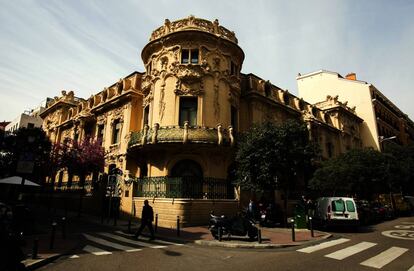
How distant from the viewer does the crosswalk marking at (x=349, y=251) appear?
8320mm

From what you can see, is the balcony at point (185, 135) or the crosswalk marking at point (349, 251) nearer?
the crosswalk marking at point (349, 251)

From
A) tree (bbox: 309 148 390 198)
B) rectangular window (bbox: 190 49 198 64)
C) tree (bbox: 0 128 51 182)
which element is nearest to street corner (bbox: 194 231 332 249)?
tree (bbox: 309 148 390 198)

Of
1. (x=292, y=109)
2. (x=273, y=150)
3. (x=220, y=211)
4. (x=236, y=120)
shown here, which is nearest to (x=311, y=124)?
(x=292, y=109)

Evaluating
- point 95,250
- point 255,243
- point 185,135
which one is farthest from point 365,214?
point 95,250

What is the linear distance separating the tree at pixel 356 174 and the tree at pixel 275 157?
7.69m

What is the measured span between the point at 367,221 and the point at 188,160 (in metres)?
13.4

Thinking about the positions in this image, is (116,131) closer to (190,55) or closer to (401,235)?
(190,55)

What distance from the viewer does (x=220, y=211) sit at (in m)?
16.0

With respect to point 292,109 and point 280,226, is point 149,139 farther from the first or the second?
point 292,109

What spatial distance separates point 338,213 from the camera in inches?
568

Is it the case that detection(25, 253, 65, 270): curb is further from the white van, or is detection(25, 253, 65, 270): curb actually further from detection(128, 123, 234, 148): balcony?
the white van

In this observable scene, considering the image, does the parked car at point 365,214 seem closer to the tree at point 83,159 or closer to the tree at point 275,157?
the tree at point 275,157

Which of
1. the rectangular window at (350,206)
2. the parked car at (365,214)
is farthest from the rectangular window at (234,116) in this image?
the parked car at (365,214)

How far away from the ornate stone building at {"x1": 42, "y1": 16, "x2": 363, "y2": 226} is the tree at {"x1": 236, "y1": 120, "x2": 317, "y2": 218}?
2.04 meters
